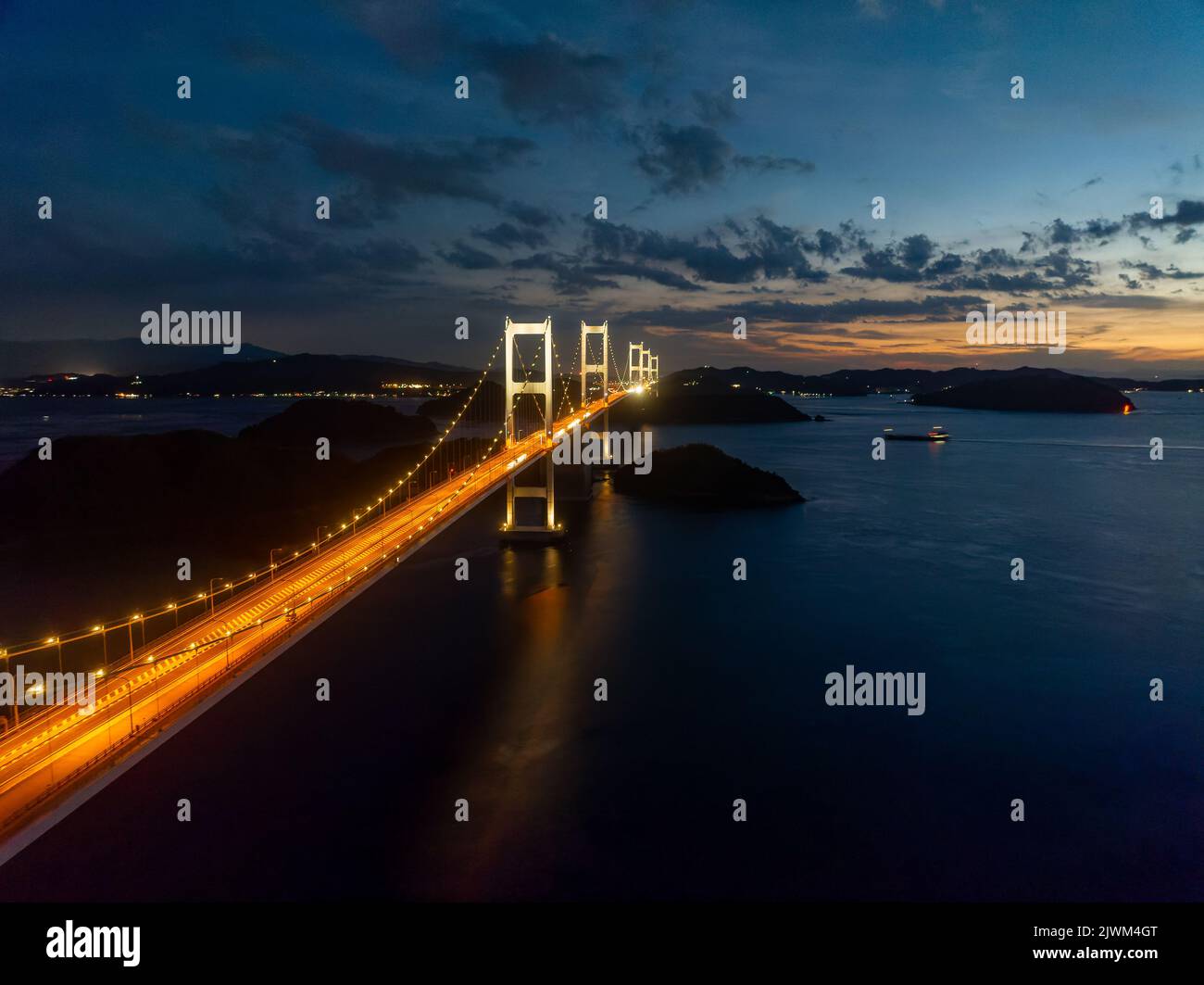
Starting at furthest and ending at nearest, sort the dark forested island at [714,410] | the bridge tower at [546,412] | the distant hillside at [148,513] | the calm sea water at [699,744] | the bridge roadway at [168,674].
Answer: the dark forested island at [714,410], the bridge tower at [546,412], the distant hillside at [148,513], the calm sea water at [699,744], the bridge roadway at [168,674]

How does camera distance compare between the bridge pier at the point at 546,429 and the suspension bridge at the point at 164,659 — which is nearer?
the suspension bridge at the point at 164,659

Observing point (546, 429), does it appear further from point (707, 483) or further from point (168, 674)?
point (168, 674)

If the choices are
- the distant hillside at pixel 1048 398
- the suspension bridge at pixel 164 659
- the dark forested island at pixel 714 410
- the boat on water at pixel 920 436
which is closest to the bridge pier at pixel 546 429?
the suspension bridge at pixel 164 659

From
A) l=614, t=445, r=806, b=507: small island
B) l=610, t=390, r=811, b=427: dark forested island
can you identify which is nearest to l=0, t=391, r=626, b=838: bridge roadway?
l=614, t=445, r=806, b=507: small island

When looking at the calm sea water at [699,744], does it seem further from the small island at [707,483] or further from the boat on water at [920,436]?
the boat on water at [920,436]
